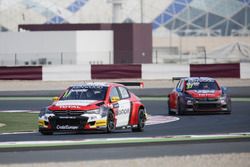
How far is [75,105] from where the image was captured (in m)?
20.3

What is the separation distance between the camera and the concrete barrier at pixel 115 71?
48.7 m

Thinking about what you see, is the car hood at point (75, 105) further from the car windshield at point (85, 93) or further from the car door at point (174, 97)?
the car door at point (174, 97)

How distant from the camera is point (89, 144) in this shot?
665 inches

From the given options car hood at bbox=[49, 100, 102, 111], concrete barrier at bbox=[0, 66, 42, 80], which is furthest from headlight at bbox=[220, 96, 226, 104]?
concrete barrier at bbox=[0, 66, 42, 80]

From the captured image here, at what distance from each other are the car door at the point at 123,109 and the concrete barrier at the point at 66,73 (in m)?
27.1

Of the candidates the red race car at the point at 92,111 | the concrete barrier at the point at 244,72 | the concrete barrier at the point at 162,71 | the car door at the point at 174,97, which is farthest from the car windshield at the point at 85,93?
the concrete barrier at the point at 244,72

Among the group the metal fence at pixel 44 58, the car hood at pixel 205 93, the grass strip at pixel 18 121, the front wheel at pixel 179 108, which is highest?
the metal fence at pixel 44 58

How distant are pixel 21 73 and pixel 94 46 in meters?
22.4

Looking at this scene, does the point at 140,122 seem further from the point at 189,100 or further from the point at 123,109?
the point at 189,100

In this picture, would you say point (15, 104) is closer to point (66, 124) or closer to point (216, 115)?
point (216, 115)

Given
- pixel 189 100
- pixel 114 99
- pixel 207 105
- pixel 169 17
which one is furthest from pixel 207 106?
pixel 169 17

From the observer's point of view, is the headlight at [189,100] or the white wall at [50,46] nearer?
the headlight at [189,100]

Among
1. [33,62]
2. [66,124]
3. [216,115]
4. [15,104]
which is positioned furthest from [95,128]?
[33,62]

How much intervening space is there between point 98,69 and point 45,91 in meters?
4.76
